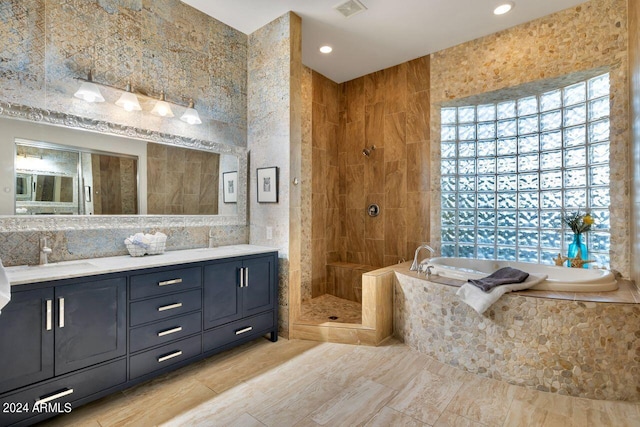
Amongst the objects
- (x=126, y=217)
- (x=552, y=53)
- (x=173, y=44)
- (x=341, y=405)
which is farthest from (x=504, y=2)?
(x=126, y=217)

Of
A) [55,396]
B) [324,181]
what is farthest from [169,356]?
[324,181]

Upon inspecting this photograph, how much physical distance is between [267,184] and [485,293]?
6.80ft

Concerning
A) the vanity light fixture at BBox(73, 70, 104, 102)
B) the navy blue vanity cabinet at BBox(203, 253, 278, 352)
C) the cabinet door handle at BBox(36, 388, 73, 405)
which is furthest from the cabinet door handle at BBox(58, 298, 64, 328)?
the vanity light fixture at BBox(73, 70, 104, 102)

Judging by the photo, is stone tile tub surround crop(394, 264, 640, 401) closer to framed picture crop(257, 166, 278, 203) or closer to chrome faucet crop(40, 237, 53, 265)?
framed picture crop(257, 166, 278, 203)

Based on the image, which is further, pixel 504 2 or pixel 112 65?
pixel 504 2

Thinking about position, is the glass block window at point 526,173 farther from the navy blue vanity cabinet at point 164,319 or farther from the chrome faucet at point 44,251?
the chrome faucet at point 44,251

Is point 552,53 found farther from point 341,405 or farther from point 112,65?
point 112,65

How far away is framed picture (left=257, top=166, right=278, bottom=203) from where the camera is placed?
9.47 ft

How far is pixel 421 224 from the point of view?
366 cm

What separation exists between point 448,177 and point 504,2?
1.71 metres

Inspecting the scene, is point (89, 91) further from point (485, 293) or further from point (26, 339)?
point (485, 293)

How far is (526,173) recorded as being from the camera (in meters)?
3.14

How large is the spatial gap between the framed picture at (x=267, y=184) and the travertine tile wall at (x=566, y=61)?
2.18 m

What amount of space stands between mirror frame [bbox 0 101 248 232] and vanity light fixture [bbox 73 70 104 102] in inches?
5.9
